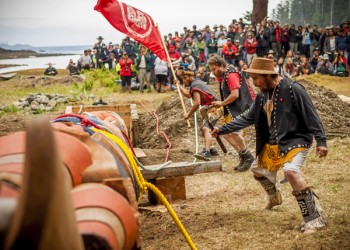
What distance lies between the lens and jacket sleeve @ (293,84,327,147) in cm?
419

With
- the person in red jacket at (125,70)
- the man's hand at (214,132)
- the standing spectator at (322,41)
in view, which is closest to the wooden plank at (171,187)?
the man's hand at (214,132)

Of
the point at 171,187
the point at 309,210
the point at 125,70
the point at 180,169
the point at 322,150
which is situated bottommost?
the point at 171,187

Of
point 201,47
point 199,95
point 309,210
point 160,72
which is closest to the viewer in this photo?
point 309,210

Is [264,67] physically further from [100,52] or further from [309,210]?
[100,52]

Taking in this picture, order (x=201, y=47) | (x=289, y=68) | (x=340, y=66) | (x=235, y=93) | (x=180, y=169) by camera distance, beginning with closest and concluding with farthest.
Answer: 1. (x=180, y=169)
2. (x=235, y=93)
3. (x=289, y=68)
4. (x=340, y=66)
5. (x=201, y=47)

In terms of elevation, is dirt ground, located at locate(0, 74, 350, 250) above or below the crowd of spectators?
below

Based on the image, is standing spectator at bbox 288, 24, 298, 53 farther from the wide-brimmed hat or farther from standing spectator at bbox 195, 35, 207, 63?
the wide-brimmed hat

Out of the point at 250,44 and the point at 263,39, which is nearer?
the point at 250,44

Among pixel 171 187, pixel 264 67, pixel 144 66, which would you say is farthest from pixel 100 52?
pixel 264 67

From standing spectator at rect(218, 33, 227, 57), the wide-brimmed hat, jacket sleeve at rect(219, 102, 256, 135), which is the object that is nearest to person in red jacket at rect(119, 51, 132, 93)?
standing spectator at rect(218, 33, 227, 57)

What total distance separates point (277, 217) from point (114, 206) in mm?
3071

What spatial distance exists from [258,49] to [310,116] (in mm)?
15013

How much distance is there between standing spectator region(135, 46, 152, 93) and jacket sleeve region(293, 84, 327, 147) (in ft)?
48.0

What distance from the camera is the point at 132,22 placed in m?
9.46
